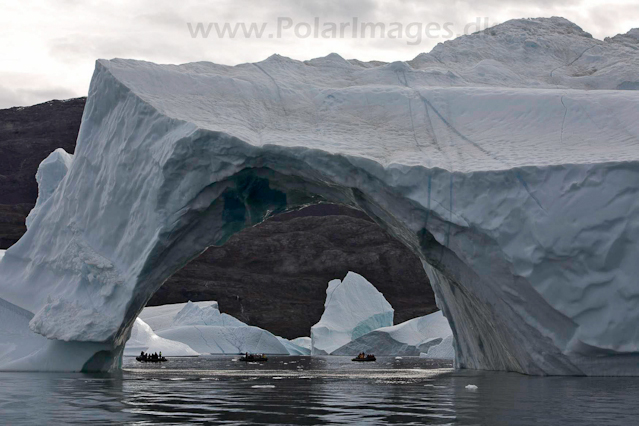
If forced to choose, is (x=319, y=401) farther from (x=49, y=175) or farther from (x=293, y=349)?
(x=293, y=349)

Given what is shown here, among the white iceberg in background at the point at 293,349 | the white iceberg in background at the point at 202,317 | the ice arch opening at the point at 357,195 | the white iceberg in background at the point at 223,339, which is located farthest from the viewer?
the white iceberg in background at the point at 293,349

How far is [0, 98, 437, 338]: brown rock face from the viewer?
80000 mm

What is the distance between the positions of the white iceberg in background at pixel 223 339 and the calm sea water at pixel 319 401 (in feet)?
85.2

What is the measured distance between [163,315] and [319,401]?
40.3 meters

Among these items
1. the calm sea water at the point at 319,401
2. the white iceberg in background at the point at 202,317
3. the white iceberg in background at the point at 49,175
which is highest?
the white iceberg in background at the point at 49,175

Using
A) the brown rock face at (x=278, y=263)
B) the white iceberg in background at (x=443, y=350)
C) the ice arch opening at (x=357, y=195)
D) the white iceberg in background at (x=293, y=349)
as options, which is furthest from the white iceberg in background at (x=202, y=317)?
the brown rock face at (x=278, y=263)

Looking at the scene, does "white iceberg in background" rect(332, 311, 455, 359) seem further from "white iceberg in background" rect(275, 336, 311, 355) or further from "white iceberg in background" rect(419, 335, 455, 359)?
"white iceberg in background" rect(275, 336, 311, 355)

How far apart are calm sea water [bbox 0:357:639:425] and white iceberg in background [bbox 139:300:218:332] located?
32.6m

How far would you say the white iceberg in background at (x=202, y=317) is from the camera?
4594 centimetres

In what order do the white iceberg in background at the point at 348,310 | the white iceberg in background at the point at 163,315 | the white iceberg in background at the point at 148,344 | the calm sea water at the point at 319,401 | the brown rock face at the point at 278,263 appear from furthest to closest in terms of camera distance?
the brown rock face at the point at 278,263 < the white iceberg in background at the point at 163,315 < the white iceberg in background at the point at 348,310 < the white iceberg in background at the point at 148,344 < the calm sea water at the point at 319,401

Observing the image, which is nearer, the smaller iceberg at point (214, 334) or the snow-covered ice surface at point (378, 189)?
the snow-covered ice surface at point (378, 189)

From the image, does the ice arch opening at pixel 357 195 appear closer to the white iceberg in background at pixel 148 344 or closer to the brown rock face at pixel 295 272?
the white iceberg in background at pixel 148 344

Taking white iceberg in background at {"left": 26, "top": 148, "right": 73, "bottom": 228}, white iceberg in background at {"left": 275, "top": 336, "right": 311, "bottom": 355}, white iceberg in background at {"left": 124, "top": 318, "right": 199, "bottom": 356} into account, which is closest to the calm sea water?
white iceberg in background at {"left": 26, "top": 148, "right": 73, "bottom": 228}

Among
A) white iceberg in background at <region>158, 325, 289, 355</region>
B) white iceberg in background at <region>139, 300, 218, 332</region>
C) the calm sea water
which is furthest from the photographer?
white iceberg in background at <region>139, 300, 218, 332</region>
